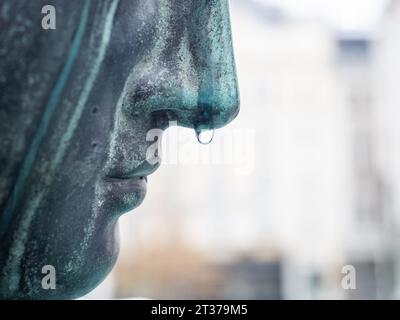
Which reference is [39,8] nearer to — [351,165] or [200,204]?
[200,204]

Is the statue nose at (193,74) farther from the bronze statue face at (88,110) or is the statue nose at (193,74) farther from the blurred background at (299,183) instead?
the blurred background at (299,183)

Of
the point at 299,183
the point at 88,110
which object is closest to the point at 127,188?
the point at 88,110

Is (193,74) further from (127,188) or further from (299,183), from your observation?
(299,183)

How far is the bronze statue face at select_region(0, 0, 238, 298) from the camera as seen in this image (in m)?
0.62

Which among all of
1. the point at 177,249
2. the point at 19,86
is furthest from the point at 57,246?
the point at 177,249

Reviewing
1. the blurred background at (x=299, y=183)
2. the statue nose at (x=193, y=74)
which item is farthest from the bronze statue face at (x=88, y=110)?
the blurred background at (x=299, y=183)

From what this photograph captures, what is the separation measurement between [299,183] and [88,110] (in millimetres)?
16469

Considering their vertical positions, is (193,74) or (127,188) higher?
(193,74)

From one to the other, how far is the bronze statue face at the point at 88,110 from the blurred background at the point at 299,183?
14942 mm

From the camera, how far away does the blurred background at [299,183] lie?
53.1 feet

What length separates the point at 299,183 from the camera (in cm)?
1695

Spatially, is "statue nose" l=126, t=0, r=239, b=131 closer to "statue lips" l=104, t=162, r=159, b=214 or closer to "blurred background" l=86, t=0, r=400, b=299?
"statue lips" l=104, t=162, r=159, b=214

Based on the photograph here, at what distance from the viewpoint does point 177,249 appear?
50.5 feet

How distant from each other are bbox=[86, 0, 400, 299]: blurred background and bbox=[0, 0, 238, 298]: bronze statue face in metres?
14.9
